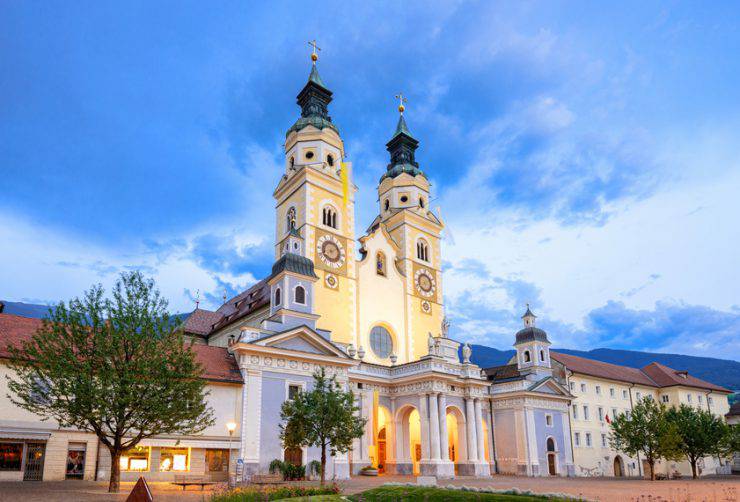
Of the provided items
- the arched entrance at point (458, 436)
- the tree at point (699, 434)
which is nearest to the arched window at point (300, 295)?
the arched entrance at point (458, 436)

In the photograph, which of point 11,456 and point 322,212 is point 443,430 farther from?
point 11,456

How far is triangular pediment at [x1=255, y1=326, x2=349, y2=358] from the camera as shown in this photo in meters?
37.0

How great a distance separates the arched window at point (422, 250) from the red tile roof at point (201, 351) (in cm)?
2619

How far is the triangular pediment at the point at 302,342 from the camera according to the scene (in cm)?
3700

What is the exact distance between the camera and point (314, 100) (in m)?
58.4

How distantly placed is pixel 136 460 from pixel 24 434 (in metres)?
5.47

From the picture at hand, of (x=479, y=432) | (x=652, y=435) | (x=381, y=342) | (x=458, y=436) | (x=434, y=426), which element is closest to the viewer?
(x=434, y=426)

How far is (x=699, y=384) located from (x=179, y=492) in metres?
65.1

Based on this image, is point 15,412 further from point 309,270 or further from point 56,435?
point 309,270

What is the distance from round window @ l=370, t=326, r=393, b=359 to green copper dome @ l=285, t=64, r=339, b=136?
742 inches

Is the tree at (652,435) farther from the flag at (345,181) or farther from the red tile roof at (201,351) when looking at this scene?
the red tile roof at (201,351)

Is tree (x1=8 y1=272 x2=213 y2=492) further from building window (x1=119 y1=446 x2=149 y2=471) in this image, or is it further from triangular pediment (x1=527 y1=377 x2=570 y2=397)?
triangular pediment (x1=527 y1=377 x2=570 y2=397)

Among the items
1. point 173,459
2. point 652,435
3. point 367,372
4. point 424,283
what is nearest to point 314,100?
point 424,283

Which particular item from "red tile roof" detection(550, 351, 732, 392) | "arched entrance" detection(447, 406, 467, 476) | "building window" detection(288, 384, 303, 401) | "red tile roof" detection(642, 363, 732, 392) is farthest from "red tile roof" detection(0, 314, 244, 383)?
"red tile roof" detection(642, 363, 732, 392)
